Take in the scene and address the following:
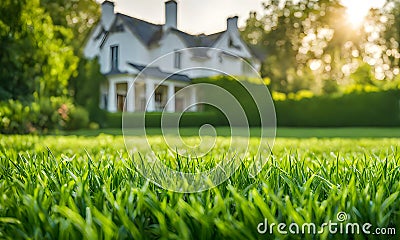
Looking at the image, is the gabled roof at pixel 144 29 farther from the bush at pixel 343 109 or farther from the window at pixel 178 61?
the bush at pixel 343 109

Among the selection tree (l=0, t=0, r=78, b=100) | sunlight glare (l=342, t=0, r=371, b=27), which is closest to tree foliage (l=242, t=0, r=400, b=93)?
sunlight glare (l=342, t=0, r=371, b=27)

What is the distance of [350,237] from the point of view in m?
1.38

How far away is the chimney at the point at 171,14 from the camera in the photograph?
15.1ft

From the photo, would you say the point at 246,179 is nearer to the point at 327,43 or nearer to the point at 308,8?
the point at 308,8

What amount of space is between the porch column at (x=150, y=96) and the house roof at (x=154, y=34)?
0.52 metres

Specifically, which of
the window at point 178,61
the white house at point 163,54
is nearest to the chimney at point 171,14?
the white house at point 163,54

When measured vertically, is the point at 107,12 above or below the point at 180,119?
above

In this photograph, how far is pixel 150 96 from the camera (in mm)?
3008

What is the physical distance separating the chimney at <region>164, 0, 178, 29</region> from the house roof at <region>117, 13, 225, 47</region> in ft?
0.52

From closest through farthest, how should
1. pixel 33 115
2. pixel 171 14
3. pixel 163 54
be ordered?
pixel 171 14
pixel 163 54
pixel 33 115

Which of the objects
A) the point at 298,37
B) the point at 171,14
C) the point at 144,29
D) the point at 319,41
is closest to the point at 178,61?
the point at 171,14

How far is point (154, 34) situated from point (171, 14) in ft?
4.60

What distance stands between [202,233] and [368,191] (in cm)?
76

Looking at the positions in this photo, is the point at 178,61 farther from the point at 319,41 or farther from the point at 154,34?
the point at 319,41
